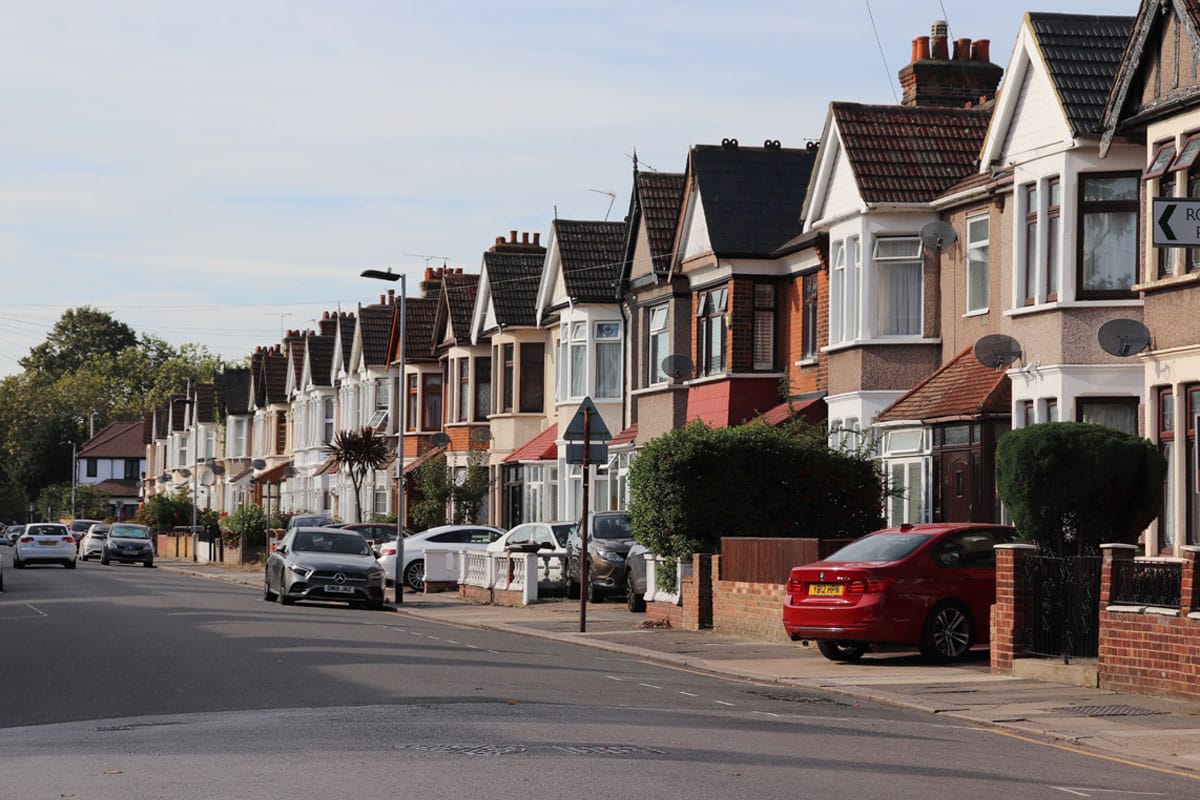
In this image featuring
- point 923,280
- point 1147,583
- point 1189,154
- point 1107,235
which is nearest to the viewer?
point 1147,583

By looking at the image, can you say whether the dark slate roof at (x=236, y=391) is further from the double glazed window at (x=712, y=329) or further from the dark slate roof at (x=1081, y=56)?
the dark slate roof at (x=1081, y=56)

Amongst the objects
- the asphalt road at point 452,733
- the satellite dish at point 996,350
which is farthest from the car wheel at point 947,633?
the satellite dish at point 996,350

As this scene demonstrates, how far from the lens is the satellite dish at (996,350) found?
87.2 ft

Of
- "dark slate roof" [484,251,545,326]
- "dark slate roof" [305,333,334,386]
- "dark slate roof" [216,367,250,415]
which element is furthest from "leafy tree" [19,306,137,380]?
"dark slate roof" [484,251,545,326]

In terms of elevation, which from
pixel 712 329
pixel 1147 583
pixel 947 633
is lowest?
pixel 947 633

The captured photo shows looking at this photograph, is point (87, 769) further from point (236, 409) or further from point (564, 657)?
point (236, 409)

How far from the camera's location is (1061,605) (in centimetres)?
1928

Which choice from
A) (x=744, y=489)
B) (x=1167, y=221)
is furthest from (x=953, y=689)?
(x=744, y=489)

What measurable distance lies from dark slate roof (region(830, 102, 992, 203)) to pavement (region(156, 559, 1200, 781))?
329 inches

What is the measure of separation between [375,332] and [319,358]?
10.2 meters

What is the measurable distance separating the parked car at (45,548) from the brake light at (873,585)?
4461 cm

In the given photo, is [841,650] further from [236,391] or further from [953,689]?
[236,391]

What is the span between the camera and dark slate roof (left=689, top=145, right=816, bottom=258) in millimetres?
37094

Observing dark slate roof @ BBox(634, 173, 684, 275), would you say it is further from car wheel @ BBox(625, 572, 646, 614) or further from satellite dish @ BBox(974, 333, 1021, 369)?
satellite dish @ BBox(974, 333, 1021, 369)
